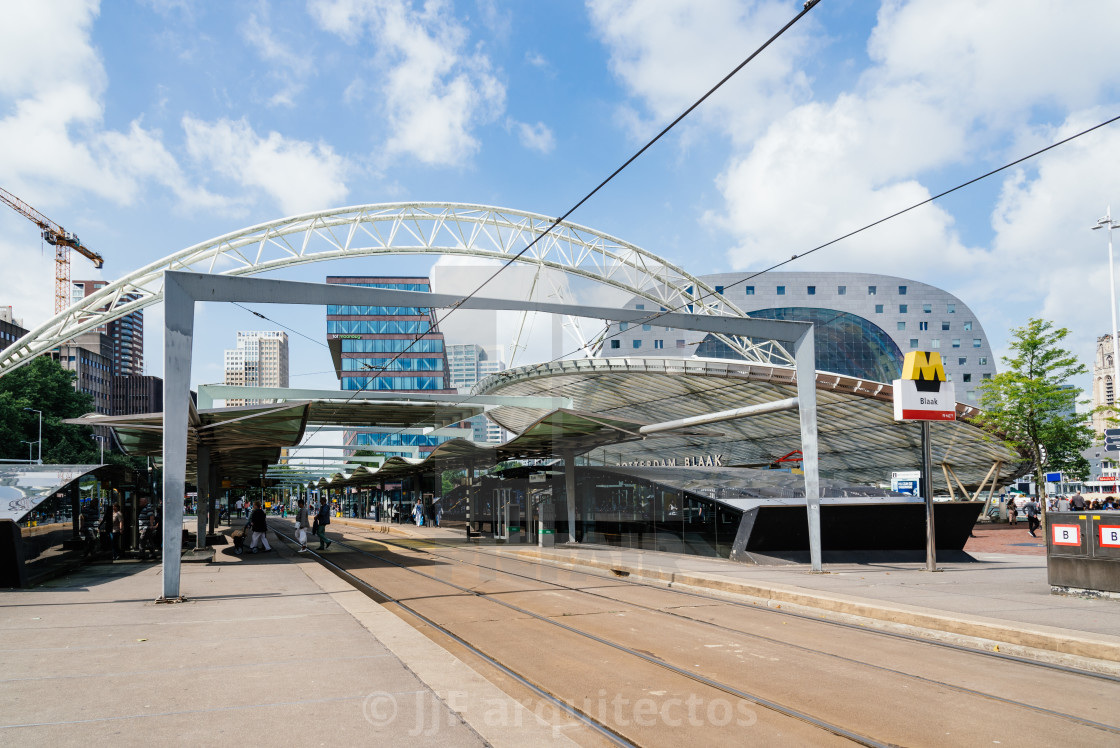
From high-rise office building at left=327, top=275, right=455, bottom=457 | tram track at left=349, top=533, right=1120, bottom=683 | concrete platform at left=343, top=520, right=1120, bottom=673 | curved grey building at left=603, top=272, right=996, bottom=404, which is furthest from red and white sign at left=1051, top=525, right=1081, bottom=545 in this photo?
high-rise office building at left=327, top=275, right=455, bottom=457

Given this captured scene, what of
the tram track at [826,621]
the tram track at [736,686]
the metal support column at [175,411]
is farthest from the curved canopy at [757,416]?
the metal support column at [175,411]

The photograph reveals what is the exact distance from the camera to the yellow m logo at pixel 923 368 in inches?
703

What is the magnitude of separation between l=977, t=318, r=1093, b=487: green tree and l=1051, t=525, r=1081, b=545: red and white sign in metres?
28.0

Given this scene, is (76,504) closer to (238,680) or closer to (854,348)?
(238,680)

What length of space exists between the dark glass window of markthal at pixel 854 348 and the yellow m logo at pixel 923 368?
257 ft

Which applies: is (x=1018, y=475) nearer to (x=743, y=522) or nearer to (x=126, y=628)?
(x=743, y=522)

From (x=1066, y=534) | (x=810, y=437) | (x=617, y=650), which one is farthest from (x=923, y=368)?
(x=617, y=650)

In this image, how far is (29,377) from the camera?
69.5 metres

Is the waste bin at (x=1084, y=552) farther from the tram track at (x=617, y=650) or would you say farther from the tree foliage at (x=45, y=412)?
the tree foliage at (x=45, y=412)

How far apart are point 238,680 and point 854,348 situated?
97660mm

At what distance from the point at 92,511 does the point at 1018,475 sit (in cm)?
4963

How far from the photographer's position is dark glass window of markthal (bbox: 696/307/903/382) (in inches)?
3802

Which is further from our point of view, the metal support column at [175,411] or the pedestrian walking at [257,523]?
the pedestrian walking at [257,523]

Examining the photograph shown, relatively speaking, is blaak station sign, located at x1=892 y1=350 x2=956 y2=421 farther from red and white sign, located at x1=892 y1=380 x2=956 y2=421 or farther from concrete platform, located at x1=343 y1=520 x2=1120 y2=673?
concrete platform, located at x1=343 y1=520 x2=1120 y2=673
